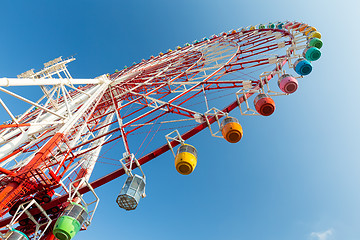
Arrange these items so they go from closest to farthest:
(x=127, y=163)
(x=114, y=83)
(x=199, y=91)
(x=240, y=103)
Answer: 1. (x=127, y=163)
2. (x=240, y=103)
3. (x=199, y=91)
4. (x=114, y=83)

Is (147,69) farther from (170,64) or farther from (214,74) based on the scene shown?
(214,74)

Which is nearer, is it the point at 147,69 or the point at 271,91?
the point at 271,91

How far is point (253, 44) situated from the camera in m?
17.7

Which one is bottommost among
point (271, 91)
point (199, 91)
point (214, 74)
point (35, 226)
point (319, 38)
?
point (35, 226)

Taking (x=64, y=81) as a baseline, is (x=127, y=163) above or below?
below

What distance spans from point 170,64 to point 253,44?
708 cm

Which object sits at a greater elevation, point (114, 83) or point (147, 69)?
point (147, 69)

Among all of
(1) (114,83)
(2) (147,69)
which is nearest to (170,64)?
(2) (147,69)

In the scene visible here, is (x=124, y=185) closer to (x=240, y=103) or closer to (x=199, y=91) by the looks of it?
(x=240, y=103)

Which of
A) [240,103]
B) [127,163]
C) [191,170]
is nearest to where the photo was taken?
[191,170]

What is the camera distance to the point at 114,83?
599 inches

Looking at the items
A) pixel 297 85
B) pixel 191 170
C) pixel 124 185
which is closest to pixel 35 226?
pixel 124 185

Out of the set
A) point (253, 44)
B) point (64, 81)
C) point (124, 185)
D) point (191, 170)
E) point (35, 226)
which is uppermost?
point (253, 44)

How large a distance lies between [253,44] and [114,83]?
11641 mm
